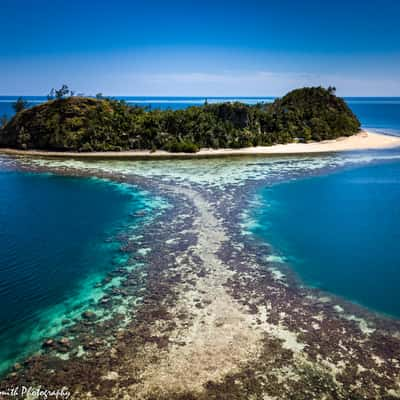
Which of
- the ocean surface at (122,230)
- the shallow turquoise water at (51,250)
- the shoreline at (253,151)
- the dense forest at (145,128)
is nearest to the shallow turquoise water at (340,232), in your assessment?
the ocean surface at (122,230)

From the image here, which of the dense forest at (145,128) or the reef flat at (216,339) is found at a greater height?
the dense forest at (145,128)

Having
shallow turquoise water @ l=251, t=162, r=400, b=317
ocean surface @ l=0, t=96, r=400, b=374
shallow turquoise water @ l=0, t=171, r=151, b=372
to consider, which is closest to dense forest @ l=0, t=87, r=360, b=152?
ocean surface @ l=0, t=96, r=400, b=374

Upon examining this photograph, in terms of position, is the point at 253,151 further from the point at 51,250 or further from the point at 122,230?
the point at 51,250

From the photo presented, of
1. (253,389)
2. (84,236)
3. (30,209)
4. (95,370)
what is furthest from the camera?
(30,209)

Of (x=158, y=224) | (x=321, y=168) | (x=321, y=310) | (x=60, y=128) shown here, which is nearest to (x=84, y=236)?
(x=158, y=224)

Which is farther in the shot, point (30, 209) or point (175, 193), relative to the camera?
Result: point (175, 193)

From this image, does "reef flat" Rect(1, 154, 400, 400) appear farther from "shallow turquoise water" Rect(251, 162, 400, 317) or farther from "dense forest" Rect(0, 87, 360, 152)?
"dense forest" Rect(0, 87, 360, 152)

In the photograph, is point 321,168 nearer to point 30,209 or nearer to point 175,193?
point 175,193

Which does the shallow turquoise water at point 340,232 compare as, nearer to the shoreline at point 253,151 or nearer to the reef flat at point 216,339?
the reef flat at point 216,339
